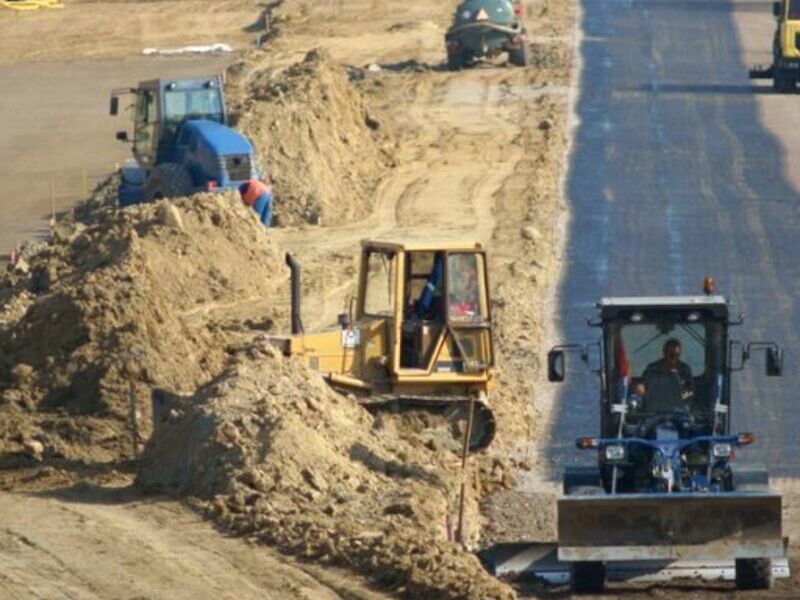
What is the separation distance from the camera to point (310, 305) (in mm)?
29562

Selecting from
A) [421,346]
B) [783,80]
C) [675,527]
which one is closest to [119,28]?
[783,80]

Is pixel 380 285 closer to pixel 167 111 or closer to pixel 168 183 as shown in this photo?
pixel 168 183

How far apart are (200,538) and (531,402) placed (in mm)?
7965

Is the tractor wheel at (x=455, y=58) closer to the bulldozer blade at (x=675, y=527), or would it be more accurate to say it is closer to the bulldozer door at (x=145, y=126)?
the bulldozer door at (x=145, y=126)

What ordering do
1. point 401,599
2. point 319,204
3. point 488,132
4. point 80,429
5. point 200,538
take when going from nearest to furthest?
point 401,599
point 200,538
point 80,429
point 319,204
point 488,132

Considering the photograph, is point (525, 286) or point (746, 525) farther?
point (525, 286)

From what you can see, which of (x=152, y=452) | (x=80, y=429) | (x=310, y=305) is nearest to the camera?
(x=152, y=452)

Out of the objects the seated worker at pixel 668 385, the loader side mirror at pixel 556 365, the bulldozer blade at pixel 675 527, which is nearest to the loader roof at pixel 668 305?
the seated worker at pixel 668 385

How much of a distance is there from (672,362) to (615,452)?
3.02ft

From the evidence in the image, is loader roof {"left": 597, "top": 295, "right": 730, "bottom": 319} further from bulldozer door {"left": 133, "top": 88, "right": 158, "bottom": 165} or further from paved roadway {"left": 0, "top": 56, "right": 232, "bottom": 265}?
paved roadway {"left": 0, "top": 56, "right": 232, "bottom": 265}

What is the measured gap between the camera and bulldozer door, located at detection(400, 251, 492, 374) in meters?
22.2

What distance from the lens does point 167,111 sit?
36469mm

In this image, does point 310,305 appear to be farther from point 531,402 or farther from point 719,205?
point 719,205

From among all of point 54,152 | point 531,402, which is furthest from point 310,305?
point 54,152
